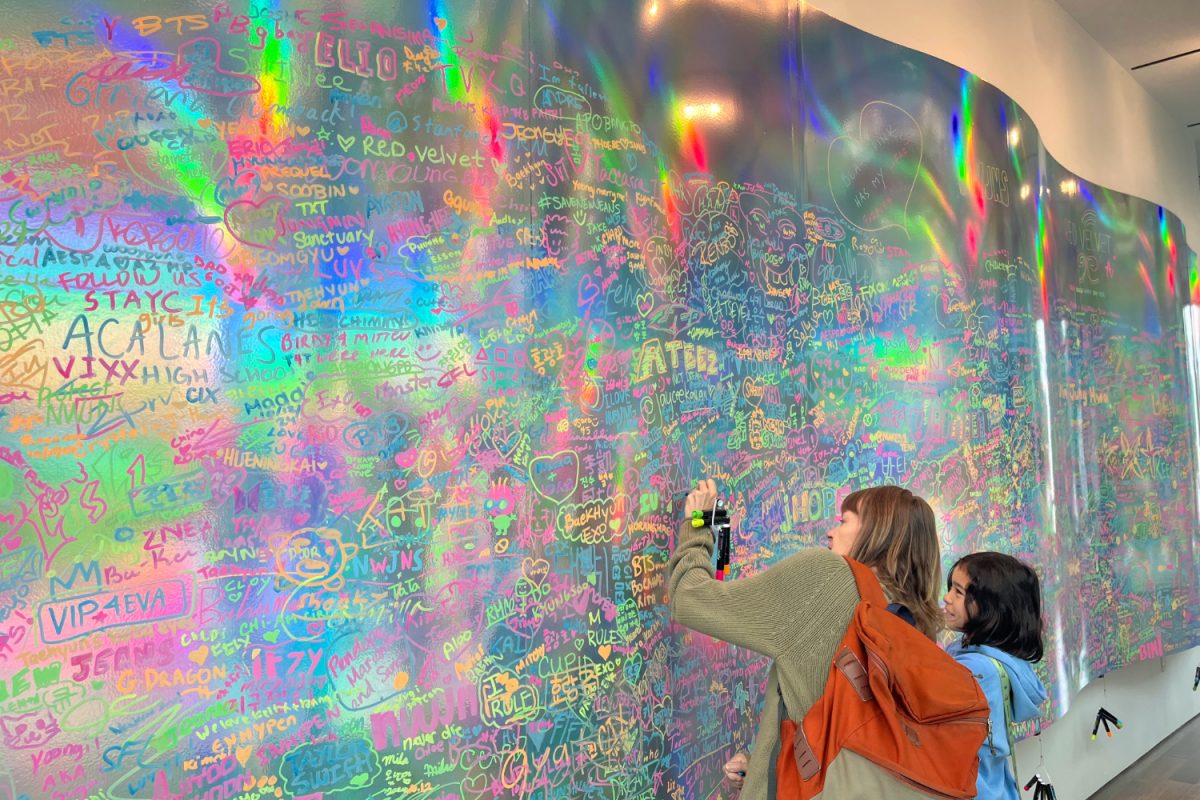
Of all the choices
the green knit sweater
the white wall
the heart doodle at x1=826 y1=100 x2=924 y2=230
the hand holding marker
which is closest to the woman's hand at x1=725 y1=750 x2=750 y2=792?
the green knit sweater

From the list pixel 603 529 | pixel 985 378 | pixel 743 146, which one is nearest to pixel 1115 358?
pixel 985 378

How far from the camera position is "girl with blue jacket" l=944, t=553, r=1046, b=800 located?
2.17 m

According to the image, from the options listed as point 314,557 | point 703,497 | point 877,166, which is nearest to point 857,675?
point 703,497

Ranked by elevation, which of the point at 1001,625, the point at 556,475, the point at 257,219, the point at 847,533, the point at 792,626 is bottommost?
the point at 1001,625

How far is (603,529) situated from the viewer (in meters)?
2.15

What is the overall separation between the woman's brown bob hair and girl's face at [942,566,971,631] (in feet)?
1.31

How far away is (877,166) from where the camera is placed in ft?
10.5

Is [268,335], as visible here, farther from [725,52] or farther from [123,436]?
[725,52]

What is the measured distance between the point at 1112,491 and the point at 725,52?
3.45 m

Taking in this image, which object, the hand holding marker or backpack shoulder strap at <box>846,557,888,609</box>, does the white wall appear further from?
backpack shoulder strap at <box>846,557,888,609</box>

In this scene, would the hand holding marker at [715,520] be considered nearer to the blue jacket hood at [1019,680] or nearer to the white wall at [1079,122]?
the blue jacket hood at [1019,680]

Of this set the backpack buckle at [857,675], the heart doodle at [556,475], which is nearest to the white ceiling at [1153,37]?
the heart doodle at [556,475]

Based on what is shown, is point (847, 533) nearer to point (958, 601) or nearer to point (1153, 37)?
point (958, 601)

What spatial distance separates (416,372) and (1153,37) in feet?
17.5
